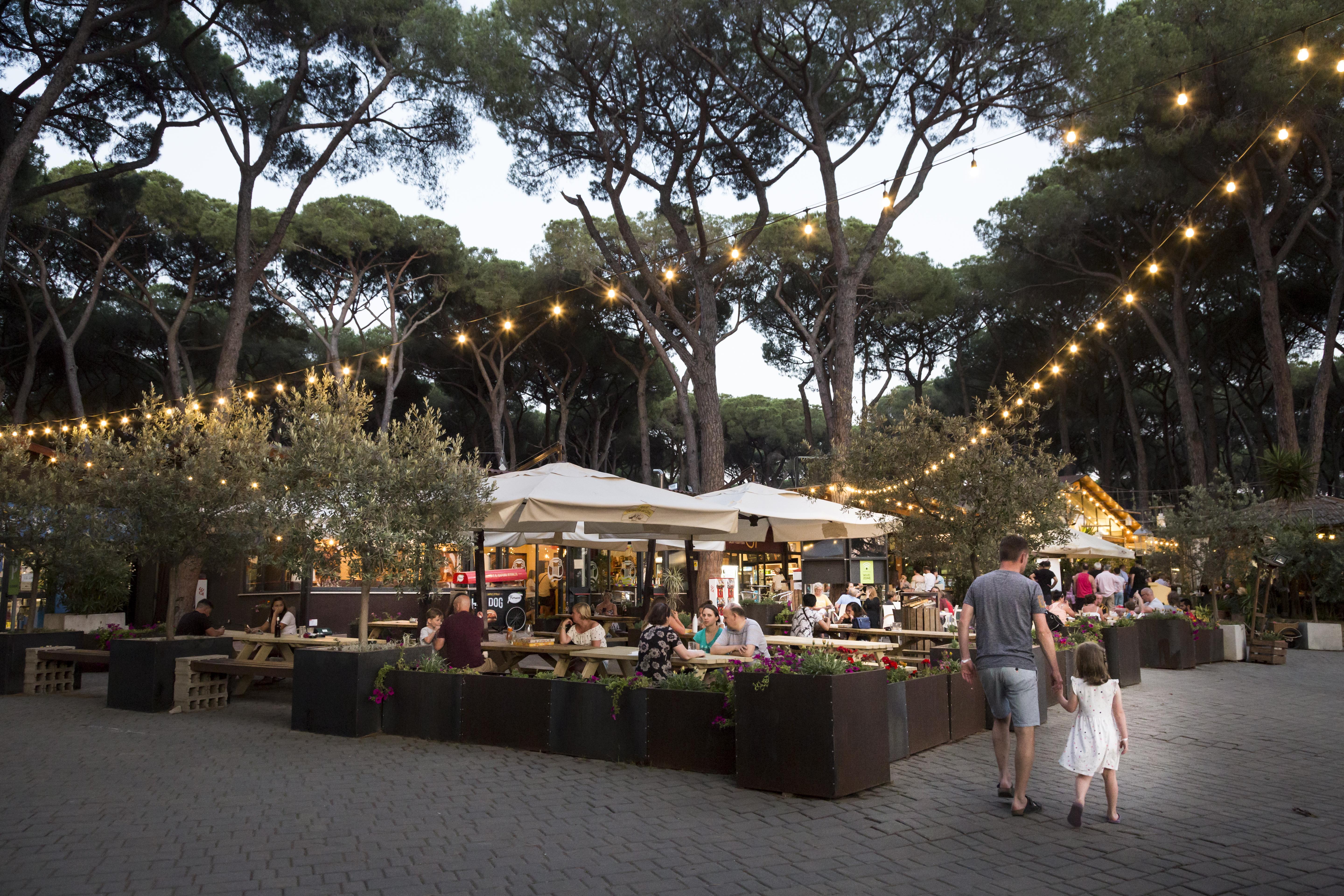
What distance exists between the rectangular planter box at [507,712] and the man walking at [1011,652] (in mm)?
2748

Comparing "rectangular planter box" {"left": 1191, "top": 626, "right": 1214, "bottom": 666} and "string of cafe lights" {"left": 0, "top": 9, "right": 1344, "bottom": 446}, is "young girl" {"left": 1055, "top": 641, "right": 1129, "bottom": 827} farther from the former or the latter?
"rectangular planter box" {"left": 1191, "top": 626, "right": 1214, "bottom": 666}

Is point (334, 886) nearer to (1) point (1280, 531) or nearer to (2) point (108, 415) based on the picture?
(1) point (1280, 531)

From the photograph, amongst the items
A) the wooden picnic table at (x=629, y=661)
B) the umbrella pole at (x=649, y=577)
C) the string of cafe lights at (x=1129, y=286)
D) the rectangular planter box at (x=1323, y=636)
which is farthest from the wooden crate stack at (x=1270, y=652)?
the wooden picnic table at (x=629, y=661)

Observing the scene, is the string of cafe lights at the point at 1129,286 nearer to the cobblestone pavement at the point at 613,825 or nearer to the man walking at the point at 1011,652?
the cobblestone pavement at the point at 613,825

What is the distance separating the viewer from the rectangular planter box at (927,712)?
5770 mm

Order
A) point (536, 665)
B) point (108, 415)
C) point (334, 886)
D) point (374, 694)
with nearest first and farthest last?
point (334, 886), point (374, 694), point (536, 665), point (108, 415)

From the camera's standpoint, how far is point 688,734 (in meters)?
5.31

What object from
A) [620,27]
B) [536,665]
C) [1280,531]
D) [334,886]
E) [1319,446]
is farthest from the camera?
[1319,446]

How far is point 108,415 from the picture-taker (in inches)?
767

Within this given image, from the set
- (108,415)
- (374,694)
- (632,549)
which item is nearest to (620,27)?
(632,549)

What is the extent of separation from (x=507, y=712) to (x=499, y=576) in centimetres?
1175

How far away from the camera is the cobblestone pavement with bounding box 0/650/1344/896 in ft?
11.2

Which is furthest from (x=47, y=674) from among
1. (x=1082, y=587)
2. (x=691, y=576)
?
(x=1082, y=587)

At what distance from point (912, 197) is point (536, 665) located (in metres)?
8.73
